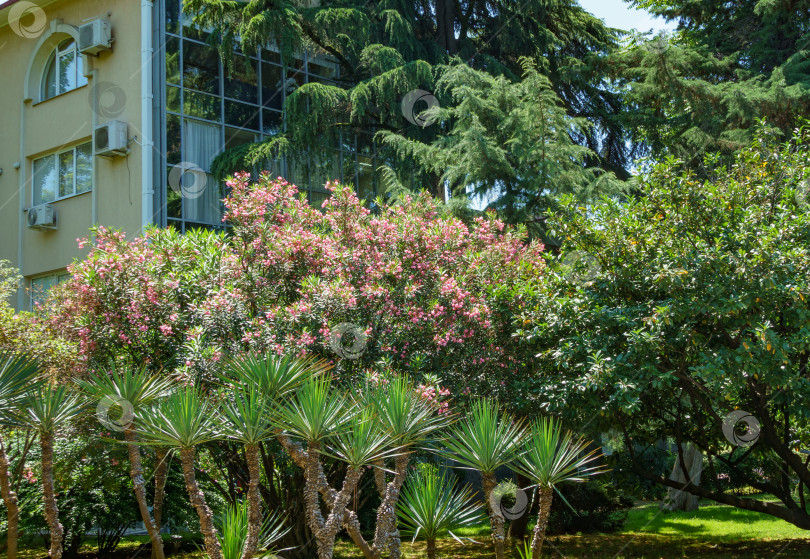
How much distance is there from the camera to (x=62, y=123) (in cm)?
1886

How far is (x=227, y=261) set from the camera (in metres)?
9.50

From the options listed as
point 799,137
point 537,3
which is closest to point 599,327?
point 799,137

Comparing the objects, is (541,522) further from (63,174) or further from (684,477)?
(63,174)

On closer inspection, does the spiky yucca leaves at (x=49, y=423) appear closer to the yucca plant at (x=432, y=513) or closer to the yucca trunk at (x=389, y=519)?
the yucca trunk at (x=389, y=519)

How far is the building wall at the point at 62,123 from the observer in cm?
1744

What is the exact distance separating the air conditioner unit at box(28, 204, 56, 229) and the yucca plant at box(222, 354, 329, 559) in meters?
13.4

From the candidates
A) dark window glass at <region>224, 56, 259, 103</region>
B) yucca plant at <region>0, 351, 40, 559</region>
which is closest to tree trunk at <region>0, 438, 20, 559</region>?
yucca plant at <region>0, 351, 40, 559</region>

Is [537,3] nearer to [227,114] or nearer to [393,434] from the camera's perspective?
[227,114]

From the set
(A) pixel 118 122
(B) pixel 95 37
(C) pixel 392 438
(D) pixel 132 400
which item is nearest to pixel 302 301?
(D) pixel 132 400

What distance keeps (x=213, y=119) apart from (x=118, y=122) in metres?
A: 2.22

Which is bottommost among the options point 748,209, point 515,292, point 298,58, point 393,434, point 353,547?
point 353,547

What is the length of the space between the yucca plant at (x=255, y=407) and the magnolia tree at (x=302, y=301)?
1.60 meters

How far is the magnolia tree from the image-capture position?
8734 millimetres

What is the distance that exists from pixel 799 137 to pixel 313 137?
10.6 metres
